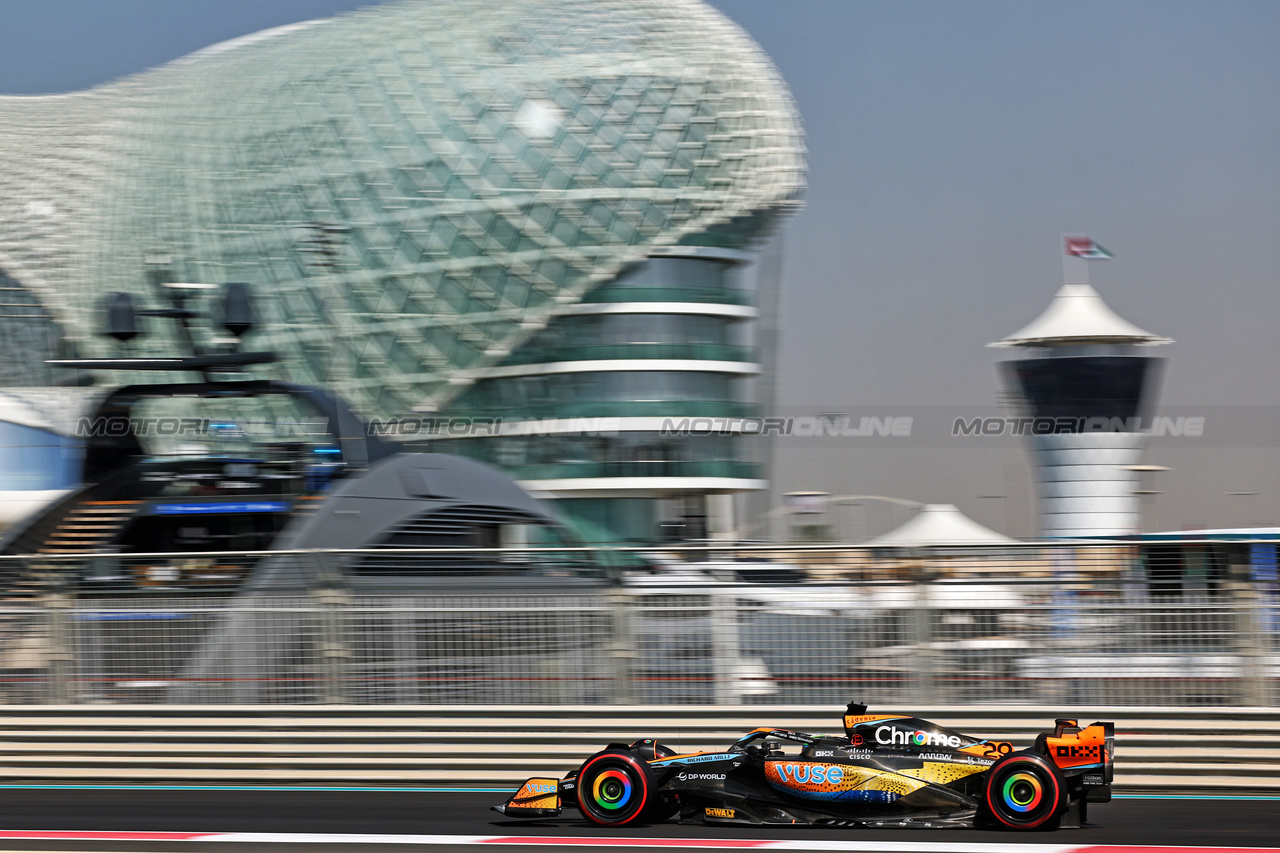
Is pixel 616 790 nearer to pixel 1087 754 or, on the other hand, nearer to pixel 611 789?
pixel 611 789

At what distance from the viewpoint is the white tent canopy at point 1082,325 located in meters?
41.2

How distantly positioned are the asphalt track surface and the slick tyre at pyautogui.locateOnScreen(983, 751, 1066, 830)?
0.31 ft

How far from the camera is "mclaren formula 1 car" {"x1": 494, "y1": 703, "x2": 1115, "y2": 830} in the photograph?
6898mm

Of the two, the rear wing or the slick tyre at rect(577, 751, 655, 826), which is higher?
the rear wing

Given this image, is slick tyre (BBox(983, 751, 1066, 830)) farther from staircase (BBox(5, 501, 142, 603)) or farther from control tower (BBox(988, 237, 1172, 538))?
control tower (BBox(988, 237, 1172, 538))

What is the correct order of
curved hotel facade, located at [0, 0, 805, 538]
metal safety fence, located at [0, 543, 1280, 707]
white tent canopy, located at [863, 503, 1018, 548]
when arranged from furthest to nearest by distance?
1. curved hotel facade, located at [0, 0, 805, 538]
2. white tent canopy, located at [863, 503, 1018, 548]
3. metal safety fence, located at [0, 543, 1280, 707]

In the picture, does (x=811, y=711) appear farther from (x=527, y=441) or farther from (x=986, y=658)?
(x=527, y=441)

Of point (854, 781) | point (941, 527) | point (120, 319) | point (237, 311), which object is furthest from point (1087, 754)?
point (941, 527)

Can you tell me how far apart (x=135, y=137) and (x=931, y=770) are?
5794 centimetres

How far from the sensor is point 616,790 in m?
7.33

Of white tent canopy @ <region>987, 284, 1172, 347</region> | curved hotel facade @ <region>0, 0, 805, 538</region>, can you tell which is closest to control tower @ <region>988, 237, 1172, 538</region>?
white tent canopy @ <region>987, 284, 1172, 347</region>

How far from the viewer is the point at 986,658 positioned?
8.67 m

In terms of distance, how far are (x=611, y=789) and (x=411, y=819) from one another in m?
1.40

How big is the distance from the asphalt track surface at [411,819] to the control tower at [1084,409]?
33.8m
